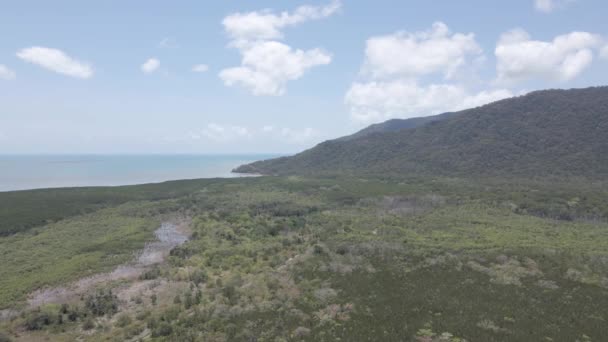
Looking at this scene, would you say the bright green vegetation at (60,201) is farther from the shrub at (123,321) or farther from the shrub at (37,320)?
the shrub at (123,321)

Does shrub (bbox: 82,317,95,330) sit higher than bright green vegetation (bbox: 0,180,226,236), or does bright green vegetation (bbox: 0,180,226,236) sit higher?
bright green vegetation (bbox: 0,180,226,236)

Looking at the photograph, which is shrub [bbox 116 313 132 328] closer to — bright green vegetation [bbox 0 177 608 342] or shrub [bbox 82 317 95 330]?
bright green vegetation [bbox 0 177 608 342]

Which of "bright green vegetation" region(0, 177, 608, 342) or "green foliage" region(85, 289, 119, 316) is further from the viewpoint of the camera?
"green foliage" region(85, 289, 119, 316)

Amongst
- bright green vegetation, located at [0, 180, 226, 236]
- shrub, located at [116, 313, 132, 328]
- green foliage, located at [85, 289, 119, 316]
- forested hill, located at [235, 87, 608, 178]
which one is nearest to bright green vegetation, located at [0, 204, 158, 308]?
bright green vegetation, located at [0, 180, 226, 236]

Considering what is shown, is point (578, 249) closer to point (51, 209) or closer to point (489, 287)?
point (489, 287)

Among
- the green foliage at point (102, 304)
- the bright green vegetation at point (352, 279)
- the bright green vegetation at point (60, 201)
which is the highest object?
the bright green vegetation at point (60, 201)

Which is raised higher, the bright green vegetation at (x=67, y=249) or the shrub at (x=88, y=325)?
the bright green vegetation at (x=67, y=249)

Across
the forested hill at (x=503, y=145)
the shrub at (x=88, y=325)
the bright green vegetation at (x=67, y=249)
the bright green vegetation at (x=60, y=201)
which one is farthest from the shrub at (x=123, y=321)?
the forested hill at (x=503, y=145)
